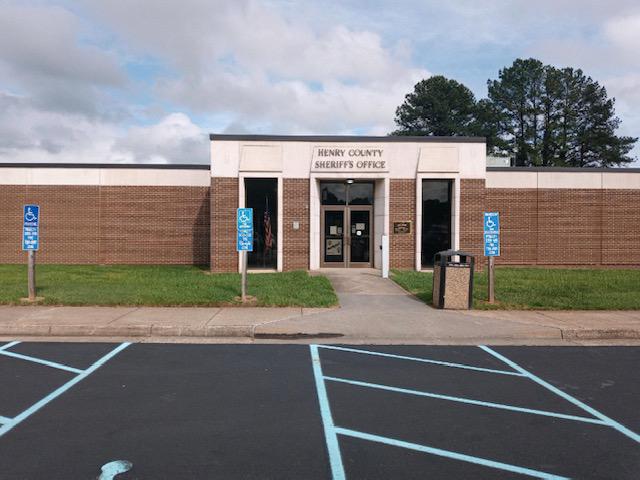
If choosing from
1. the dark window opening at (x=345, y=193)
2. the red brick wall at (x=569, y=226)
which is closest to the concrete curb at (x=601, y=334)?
the dark window opening at (x=345, y=193)

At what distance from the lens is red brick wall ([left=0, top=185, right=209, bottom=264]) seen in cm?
2114

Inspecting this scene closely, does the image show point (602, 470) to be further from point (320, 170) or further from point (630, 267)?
point (630, 267)

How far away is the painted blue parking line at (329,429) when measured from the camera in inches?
155

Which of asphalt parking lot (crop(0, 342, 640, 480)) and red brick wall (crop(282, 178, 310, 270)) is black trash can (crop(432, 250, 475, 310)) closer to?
asphalt parking lot (crop(0, 342, 640, 480))

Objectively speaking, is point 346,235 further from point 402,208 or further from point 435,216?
point 435,216

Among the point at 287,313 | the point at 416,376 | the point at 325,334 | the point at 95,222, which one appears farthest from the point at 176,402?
the point at 95,222

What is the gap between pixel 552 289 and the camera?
1334 centimetres

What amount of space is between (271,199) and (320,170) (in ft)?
6.50

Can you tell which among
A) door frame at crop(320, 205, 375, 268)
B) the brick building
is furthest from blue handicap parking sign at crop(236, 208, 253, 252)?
door frame at crop(320, 205, 375, 268)

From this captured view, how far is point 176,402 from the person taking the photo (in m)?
5.48

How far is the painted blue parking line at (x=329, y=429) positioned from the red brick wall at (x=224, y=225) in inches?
437

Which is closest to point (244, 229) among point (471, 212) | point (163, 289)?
point (163, 289)

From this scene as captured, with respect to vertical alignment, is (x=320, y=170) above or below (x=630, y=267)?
above

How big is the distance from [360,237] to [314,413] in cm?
1390
